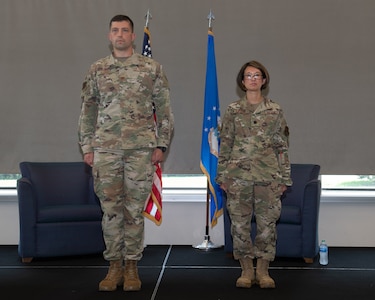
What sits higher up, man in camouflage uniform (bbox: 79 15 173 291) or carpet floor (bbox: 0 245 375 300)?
man in camouflage uniform (bbox: 79 15 173 291)

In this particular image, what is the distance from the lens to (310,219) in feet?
16.7

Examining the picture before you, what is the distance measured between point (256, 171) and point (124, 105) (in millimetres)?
959

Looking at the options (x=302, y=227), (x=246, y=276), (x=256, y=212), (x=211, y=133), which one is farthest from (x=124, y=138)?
(x=302, y=227)

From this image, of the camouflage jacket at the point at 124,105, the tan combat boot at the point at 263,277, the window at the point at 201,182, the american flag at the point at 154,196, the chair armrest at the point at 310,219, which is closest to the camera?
the camouflage jacket at the point at 124,105

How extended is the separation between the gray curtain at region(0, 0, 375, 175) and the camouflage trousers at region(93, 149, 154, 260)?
1910 mm

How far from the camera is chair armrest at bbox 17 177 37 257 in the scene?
5.09 meters

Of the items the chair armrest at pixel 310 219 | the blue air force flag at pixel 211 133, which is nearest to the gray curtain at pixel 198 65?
the blue air force flag at pixel 211 133

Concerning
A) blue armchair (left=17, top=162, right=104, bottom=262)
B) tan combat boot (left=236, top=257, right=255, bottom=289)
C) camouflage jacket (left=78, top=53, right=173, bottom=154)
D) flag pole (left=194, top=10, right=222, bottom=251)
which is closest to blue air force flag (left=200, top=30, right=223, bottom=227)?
flag pole (left=194, top=10, right=222, bottom=251)

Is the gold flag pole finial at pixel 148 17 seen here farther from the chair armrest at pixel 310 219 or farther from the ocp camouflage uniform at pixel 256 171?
the chair armrest at pixel 310 219

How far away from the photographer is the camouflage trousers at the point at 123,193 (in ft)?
13.1

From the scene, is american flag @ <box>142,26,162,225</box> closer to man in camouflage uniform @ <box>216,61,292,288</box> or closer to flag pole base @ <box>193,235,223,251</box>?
flag pole base @ <box>193,235,223,251</box>

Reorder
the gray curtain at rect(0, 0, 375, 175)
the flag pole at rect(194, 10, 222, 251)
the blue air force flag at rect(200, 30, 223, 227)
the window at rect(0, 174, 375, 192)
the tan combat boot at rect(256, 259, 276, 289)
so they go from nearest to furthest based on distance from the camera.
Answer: the tan combat boot at rect(256, 259, 276, 289) → the blue air force flag at rect(200, 30, 223, 227) → the flag pole at rect(194, 10, 222, 251) → the gray curtain at rect(0, 0, 375, 175) → the window at rect(0, 174, 375, 192)

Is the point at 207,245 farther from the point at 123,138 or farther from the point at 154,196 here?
the point at 123,138

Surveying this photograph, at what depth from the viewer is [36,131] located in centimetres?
596
